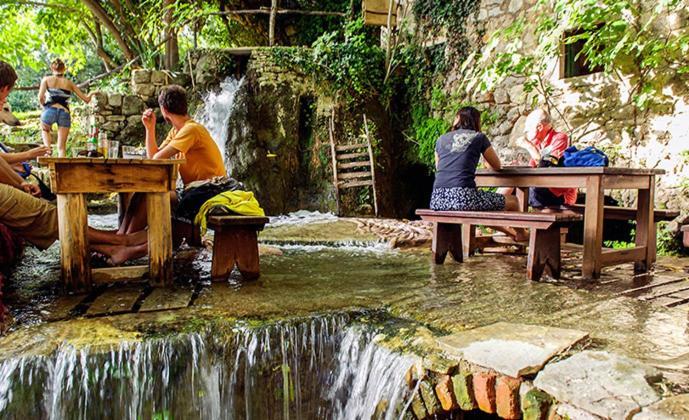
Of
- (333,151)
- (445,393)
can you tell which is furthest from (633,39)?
(445,393)

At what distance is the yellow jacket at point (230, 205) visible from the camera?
11.9ft

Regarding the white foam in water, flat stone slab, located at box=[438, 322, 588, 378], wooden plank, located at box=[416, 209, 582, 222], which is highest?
wooden plank, located at box=[416, 209, 582, 222]

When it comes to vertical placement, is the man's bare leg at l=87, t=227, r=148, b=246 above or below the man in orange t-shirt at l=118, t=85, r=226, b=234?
below

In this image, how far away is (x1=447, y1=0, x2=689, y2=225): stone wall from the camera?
18.8 ft

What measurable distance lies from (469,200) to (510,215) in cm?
46

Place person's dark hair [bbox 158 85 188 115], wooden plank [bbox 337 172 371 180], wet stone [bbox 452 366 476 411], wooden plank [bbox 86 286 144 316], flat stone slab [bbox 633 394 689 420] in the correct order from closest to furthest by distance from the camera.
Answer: flat stone slab [bbox 633 394 689 420]
wet stone [bbox 452 366 476 411]
wooden plank [bbox 86 286 144 316]
person's dark hair [bbox 158 85 188 115]
wooden plank [bbox 337 172 371 180]

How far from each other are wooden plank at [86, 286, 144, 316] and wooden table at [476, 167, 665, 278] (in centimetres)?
300

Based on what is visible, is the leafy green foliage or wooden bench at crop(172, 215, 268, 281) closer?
wooden bench at crop(172, 215, 268, 281)

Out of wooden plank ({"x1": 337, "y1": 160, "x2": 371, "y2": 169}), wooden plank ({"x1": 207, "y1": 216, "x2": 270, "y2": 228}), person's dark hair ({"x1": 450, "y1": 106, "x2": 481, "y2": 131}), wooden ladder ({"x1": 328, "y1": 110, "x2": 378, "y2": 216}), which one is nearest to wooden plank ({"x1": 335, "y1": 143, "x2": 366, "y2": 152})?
wooden ladder ({"x1": 328, "y1": 110, "x2": 378, "y2": 216})

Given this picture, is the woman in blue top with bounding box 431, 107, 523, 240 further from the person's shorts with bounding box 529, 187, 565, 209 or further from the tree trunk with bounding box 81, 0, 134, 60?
the tree trunk with bounding box 81, 0, 134, 60

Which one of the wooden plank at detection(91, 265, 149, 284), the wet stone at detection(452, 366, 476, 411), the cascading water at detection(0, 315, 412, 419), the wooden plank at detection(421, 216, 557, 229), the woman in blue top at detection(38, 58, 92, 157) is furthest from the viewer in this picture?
the woman in blue top at detection(38, 58, 92, 157)

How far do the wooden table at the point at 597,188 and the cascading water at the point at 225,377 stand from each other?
216cm

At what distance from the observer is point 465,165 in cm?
414

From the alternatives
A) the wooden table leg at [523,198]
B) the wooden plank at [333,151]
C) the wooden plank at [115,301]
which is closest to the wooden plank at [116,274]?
the wooden plank at [115,301]
